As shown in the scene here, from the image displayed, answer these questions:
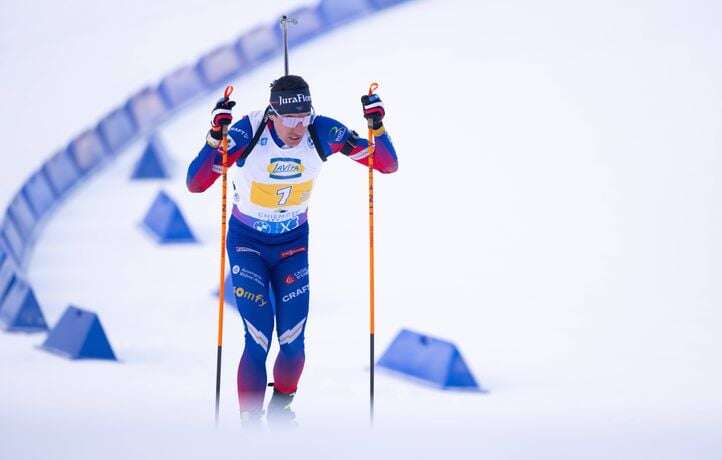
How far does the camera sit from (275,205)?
775cm

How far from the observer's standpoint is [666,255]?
1194cm

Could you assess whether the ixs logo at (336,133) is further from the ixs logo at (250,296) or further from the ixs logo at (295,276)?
the ixs logo at (250,296)

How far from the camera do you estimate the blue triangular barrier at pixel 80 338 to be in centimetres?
1006

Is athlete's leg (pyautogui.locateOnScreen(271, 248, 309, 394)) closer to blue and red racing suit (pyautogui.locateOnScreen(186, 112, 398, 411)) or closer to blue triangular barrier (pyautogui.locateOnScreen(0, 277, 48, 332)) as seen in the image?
blue and red racing suit (pyautogui.locateOnScreen(186, 112, 398, 411))

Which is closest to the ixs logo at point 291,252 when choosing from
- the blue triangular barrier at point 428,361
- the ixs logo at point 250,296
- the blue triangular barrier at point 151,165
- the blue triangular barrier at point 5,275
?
the ixs logo at point 250,296

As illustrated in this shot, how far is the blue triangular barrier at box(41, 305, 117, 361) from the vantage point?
396 inches

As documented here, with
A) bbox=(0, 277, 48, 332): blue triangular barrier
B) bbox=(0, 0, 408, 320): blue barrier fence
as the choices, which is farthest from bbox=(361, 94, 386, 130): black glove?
bbox=(0, 0, 408, 320): blue barrier fence

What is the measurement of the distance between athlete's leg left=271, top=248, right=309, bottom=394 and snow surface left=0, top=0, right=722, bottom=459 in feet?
1.47

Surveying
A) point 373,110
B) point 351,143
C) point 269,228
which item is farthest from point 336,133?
point 269,228

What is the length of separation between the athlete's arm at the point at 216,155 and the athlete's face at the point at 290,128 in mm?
144

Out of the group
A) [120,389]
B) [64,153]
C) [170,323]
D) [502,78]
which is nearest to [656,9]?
[502,78]

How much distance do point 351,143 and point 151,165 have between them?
6.88 metres

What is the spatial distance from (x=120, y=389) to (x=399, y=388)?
5.88ft

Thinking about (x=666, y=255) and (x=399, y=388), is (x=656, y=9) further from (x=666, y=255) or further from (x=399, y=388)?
(x=399, y=388)
